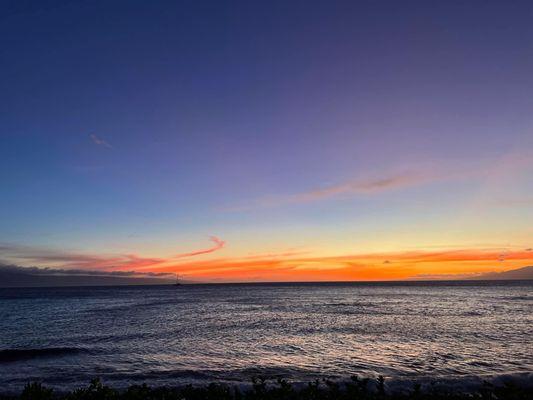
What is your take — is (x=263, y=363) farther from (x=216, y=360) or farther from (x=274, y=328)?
(x=274, y=328)

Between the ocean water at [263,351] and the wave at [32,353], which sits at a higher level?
the ocean water at [263,351]

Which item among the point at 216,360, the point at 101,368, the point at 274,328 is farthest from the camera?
the point at 274,328

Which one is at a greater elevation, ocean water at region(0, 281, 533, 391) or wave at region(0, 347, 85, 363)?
ocean water at region(0, 281, 533, 391)

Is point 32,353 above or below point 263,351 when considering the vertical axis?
below

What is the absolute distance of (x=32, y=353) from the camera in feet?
113

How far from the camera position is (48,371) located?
1065 inches

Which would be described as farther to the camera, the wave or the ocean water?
the wave

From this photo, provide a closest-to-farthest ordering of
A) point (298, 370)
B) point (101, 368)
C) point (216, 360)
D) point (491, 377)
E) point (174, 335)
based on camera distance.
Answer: point (491, 377)
point (298, 370)
point (101, 368)
point (216, 360)
point (174, 335)

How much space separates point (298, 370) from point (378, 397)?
41.8ft

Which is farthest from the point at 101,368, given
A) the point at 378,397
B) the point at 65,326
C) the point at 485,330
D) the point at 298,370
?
the point at 485,330

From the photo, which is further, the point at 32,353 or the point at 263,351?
the point at 32,353

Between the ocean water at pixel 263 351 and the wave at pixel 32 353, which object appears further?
the wave at pixel 32 353

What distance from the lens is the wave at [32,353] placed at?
107ft

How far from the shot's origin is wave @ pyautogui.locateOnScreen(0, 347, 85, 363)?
3266 centimetres
